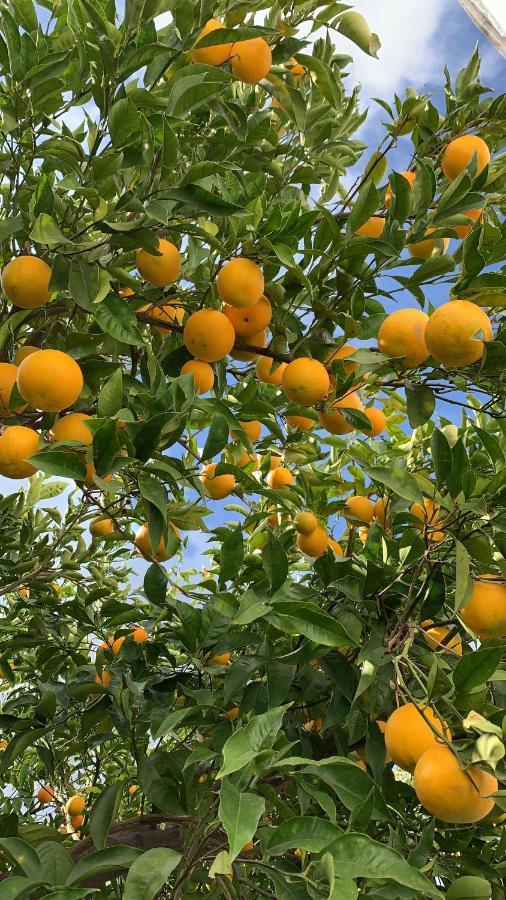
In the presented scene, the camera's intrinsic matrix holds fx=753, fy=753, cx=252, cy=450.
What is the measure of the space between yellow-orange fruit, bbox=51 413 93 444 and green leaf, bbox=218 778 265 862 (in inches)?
30.1

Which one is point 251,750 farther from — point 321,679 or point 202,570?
point 202,570

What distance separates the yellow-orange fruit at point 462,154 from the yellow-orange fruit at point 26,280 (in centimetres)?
97

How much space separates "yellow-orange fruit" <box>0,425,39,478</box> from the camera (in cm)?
150

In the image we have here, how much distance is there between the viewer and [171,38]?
164cm

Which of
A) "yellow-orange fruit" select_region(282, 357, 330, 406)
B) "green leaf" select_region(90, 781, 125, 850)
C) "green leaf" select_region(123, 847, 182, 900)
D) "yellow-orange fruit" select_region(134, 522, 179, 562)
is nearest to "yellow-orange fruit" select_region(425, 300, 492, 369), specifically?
"yellow-orange fruit" select_region(282, 357, 330, 406)

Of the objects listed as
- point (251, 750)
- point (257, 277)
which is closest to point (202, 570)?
point (257, 277)

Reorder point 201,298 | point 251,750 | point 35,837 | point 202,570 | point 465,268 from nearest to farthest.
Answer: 1. point 251,750
2. point 465,268
3. point 35,837
4. point 201,298
5. point 202,570

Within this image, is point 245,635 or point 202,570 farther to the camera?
point 202,570

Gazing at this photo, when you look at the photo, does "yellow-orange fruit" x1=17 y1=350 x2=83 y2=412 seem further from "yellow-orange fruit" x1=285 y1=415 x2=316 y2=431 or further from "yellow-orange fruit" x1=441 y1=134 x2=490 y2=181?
"yellow-orange fruit" x1=441 y1=134 x2=490 y2=181

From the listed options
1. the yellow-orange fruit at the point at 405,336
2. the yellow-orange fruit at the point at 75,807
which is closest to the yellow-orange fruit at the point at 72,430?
the yellow-orange fruit at the point at 405,336

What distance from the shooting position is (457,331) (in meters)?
1.43

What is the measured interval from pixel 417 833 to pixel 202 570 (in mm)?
2289

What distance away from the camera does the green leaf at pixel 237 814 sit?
0.96 m

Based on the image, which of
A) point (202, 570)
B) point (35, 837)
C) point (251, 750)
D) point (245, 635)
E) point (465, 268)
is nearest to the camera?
point (251, 750)
